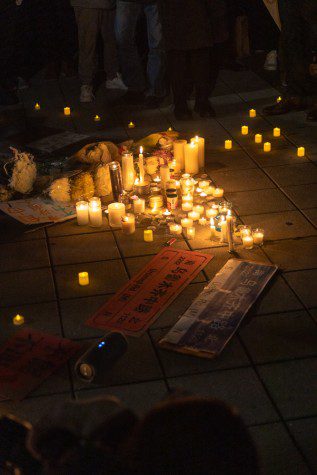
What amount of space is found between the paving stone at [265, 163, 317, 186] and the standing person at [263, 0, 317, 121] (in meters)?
1.23

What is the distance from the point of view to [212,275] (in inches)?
186

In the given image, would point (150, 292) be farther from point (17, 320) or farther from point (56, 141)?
point (56, 141)

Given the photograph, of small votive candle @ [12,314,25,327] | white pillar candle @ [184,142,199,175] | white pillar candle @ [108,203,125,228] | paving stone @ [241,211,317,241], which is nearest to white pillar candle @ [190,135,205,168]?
white pillar candle @ [184,142,199,175]

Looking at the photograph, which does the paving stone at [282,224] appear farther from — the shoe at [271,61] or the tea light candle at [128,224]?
the shoe at [271,61]

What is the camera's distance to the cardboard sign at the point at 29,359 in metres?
3.76

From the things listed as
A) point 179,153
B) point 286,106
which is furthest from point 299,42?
point 179,153

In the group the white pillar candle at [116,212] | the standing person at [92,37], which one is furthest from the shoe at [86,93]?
the white pillar candle at [116,212]

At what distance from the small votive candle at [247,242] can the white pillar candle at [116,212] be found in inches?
38.0

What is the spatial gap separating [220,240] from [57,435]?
3224mm

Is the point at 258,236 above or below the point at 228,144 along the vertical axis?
above

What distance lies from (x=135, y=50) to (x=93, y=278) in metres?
4.13

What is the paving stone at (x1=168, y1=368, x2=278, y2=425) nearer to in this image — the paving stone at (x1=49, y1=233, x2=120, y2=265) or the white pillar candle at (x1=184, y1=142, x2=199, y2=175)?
the paving stone at (x1=49, y1=233, x2=120, y2=265)

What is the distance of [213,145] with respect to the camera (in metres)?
6.95

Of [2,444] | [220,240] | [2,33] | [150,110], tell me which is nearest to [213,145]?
[150,110]
